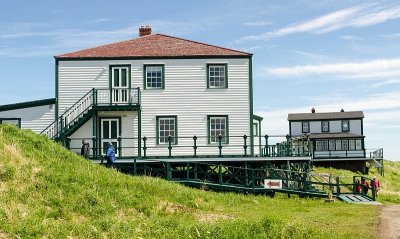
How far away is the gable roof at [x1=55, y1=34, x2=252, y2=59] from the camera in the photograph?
3172cm

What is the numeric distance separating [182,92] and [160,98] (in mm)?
1344

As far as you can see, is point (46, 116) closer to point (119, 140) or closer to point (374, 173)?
point (119, 140)

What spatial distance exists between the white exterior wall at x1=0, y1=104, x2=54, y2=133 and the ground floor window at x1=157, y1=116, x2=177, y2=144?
20.7 ft

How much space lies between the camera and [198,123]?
31359 millimetres

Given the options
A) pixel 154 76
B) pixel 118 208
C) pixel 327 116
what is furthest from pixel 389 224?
pixel 327 116

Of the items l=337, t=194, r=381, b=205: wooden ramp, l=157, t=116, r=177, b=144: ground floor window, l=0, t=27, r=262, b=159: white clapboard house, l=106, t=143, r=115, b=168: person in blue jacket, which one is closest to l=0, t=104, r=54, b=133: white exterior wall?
l=0, t=27, r=262, b=159: white clapboard house

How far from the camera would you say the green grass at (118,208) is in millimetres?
13312

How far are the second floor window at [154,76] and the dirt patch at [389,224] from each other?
15848mm

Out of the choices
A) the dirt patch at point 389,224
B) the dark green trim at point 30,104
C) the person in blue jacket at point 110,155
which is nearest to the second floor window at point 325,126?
the dark green trim at point 30,104

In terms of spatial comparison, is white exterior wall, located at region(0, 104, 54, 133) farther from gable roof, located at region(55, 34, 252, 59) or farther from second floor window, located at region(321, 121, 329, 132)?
second floor window, located at region(321, 121, 329, 132)

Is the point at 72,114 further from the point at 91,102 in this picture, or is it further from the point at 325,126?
the point at 325,126

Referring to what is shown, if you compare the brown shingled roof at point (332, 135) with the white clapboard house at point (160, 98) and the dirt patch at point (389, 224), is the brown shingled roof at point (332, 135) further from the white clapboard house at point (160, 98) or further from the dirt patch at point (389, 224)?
the dirt patch at point (389, 224)

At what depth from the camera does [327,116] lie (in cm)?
6862

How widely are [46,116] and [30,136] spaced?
32.0 ft
